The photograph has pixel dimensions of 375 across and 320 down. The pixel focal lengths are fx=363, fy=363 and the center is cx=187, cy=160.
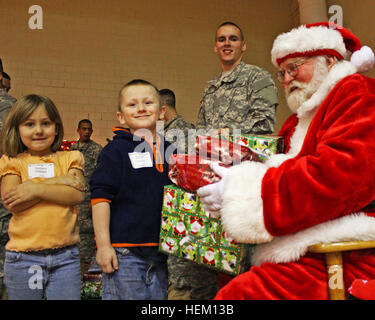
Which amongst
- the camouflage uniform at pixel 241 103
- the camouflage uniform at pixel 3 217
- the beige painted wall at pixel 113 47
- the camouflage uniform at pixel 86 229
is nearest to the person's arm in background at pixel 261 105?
the camouflage uniform at pixel 241 103

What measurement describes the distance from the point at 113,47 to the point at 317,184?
5742 millimetres

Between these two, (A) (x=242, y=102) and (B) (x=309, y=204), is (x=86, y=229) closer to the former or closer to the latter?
(A) (x=242, y=102)

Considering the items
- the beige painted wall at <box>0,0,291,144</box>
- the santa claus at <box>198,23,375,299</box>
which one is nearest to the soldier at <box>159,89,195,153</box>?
the santa claus at <box>198,23,375,299</box>

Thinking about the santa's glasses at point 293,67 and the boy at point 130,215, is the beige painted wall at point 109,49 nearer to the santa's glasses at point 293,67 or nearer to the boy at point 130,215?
the boy at point 130,215

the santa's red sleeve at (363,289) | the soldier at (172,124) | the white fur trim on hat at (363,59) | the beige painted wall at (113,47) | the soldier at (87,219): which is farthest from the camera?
the beige painted wall at (113,47)

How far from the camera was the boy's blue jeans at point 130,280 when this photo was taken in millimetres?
1549

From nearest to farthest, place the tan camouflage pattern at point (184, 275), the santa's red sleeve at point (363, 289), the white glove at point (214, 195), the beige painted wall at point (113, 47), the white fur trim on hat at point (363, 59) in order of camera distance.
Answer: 1. the santa's red sleeve at point (363, 289)
2. the white glove at point (214, 195)
3. the white fur trim on hat at point (363, 59)
4. the tan camouflage pattern at point (184, 275)
5. the beige painted wall at point (113, 47)

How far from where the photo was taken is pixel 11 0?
5812mm

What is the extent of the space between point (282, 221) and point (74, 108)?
5477mm

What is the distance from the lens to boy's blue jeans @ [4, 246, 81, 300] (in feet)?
5.49

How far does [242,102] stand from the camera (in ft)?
8.70

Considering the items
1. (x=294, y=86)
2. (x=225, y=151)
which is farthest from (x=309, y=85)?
(x=225, y=151)

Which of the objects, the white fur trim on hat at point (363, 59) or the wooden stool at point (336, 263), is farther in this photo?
the white fur trim on hat at point (363, 59)
